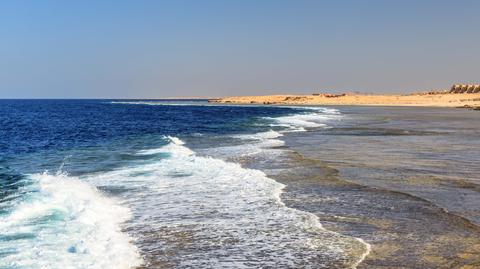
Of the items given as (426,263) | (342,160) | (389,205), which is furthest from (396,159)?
(426,263)

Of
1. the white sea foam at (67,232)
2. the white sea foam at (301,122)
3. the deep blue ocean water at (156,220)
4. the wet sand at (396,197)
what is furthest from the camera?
the white sea foam at (301,122)

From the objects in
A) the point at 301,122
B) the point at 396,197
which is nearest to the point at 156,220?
the point at 396,197

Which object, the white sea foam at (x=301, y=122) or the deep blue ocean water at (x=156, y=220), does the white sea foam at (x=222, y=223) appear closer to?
the deep blue ocean water at (x=156, y=220)

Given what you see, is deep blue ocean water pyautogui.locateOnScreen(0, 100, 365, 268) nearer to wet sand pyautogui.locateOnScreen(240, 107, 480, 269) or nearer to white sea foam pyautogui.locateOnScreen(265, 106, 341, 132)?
wet sand pyautogui.locateOnScreen(240, 107, 480, 269)

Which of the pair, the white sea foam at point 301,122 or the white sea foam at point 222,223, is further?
the white sea foam at point 301,122

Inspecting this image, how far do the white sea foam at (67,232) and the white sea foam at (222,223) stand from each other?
536 mm

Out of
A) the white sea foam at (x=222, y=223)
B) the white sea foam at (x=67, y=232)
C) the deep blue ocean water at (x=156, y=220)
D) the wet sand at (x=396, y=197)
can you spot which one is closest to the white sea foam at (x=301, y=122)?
the wet sand at (x=396, y=197)

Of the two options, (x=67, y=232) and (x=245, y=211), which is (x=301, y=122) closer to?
(x=245, y=211)

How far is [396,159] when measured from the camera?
23391 mm

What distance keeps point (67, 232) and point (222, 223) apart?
3.40 meters

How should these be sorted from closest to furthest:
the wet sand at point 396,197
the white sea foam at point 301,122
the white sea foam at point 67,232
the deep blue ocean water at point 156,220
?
the white sea foam at point 67,232, the deep blue ocean water at point 156,220, the wet sand at point 396,197, the white sea foam at point 301,122

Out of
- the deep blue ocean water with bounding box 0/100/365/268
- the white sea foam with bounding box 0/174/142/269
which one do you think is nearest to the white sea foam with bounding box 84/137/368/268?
the deep blue ocean water with bounding box 0/100/365/268

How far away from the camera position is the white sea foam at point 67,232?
939 centimetres

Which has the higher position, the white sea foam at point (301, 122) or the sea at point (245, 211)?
the sea at point (245, 211)
